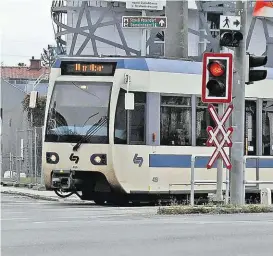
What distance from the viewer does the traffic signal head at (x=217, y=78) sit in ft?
56.5

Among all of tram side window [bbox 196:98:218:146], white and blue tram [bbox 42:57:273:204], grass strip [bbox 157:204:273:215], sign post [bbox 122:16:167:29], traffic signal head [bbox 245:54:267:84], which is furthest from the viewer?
sign post [bbox 122:16:167:29]

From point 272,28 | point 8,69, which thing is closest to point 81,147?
point 272,28

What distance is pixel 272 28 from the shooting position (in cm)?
6312

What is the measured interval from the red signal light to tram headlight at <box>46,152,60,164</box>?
478 centimetres

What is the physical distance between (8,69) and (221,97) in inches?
2777

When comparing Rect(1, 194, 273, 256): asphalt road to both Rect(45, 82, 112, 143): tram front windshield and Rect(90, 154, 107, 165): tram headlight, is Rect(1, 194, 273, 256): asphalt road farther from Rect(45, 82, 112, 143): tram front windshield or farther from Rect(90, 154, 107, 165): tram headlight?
Rect(45, 82, 112, 143): tram front windshield

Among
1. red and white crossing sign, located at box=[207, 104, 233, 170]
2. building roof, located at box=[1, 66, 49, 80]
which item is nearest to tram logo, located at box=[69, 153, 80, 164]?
red and white crossing sign, located at box=[207, 104, 233, 170]

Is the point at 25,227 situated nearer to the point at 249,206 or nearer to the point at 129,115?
the point at 249,206

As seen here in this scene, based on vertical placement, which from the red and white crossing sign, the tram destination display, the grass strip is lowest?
the grass strip

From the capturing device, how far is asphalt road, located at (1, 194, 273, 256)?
10438 millimetres

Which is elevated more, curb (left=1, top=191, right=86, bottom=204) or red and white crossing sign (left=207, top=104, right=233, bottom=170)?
red and white crossing sign (left=207, top=104, right=233, bottom=170)

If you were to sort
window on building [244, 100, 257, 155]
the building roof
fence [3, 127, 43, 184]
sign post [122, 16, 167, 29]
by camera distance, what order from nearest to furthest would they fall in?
window on building [244, 100, 257, 155], sign post [122, 16, 167, 29], fence [3, 127, 43, 184], the building roof

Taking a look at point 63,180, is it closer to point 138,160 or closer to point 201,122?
point 138,160

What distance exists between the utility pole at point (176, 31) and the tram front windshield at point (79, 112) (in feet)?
18.8
